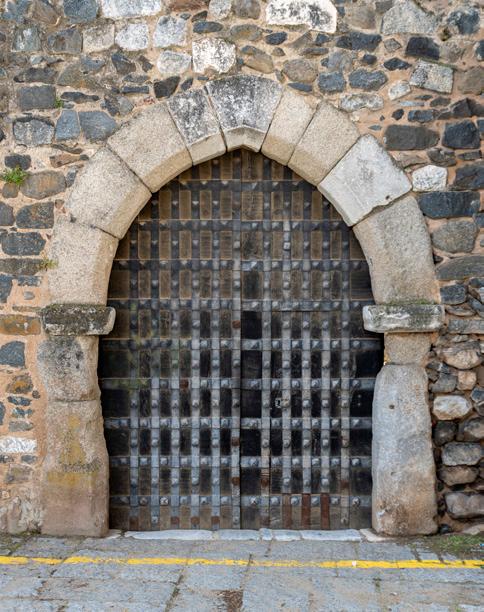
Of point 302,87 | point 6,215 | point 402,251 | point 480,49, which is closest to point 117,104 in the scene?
point 6,215

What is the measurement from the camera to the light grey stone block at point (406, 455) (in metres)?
3.98

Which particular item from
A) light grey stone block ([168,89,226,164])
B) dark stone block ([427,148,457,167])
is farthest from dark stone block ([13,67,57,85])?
dark stone block ([427,148,457,167])

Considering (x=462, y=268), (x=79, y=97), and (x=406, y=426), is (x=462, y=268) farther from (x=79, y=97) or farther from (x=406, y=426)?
(x=79, y=97)

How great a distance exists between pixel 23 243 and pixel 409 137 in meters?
2.29

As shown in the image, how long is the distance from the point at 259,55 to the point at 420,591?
2948mm

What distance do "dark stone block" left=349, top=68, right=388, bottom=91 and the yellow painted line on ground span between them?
2613 millimetres

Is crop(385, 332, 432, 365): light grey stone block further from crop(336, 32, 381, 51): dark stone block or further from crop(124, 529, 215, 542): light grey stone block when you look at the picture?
crop(336, 32, 381, 51): dark stone block

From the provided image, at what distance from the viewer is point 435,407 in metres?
4.03

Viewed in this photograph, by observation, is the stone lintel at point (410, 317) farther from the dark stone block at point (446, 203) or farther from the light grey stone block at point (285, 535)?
the light grey stone block at point (285, 535)

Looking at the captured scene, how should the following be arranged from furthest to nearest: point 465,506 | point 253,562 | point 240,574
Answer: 1. point 465,506
2. point 253,562
3. point 240,574

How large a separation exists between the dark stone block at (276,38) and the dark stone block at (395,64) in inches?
23.4

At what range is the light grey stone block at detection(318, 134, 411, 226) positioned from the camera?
3971 mm

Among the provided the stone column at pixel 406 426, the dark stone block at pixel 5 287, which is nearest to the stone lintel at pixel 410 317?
the stone column at pixel 406 426

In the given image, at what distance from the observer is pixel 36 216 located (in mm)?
4031
